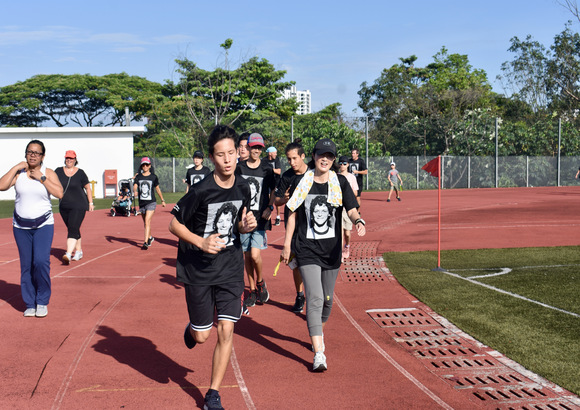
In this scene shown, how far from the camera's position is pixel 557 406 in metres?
4.52

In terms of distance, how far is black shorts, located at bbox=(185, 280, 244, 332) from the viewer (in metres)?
4.52

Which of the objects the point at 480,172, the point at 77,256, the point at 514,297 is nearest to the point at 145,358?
the point at 514,297

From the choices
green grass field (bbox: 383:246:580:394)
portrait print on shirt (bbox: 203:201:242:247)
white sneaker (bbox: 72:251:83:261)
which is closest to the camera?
portrait print on shirt (bbox: 203:201:242:247)

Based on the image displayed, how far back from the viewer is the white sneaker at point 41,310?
7.25m

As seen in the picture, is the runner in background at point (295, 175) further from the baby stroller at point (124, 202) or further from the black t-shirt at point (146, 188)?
the baby stroller at point (124, 202)

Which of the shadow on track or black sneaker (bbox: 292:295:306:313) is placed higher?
black sneaker (bbox: 292:295:306:313)

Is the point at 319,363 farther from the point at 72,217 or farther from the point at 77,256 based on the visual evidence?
the point at 77,256

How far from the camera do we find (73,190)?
34.3ft

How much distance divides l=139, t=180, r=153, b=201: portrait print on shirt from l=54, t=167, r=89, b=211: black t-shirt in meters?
2.35

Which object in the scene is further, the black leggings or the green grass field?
the black leggings

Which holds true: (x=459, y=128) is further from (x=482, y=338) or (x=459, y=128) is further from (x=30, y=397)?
(x=30, y=397)

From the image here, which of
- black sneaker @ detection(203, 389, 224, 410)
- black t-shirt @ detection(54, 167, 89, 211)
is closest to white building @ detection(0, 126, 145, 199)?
black t-shirt @ detection(54, 167, 89, 211)

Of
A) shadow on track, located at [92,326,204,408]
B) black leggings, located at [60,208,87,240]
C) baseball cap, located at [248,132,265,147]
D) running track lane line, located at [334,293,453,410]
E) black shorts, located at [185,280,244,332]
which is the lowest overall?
running track lane line, located at [334,293,453,410]

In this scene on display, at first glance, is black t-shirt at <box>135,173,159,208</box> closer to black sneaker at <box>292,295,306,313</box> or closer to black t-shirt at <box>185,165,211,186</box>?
black t-shirt at <box>185,165,211,186</box>
